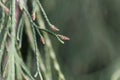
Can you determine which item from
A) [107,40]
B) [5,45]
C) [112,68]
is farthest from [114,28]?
[5,45]

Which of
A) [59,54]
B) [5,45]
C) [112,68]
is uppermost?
[5,45]

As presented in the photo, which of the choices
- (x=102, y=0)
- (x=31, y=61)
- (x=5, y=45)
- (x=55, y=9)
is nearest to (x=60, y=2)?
(x=55, y=9)

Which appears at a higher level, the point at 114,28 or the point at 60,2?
the point at 60,2

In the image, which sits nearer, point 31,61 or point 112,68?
point 31,61

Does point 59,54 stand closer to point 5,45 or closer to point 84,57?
point 84,57

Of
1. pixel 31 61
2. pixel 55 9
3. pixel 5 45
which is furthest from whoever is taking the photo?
pixel 55 9

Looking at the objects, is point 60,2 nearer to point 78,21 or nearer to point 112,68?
point 78,21

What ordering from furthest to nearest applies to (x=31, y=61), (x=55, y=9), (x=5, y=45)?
(x=55, y=9) < (x=31, y=61) < (x=5, y=45)
